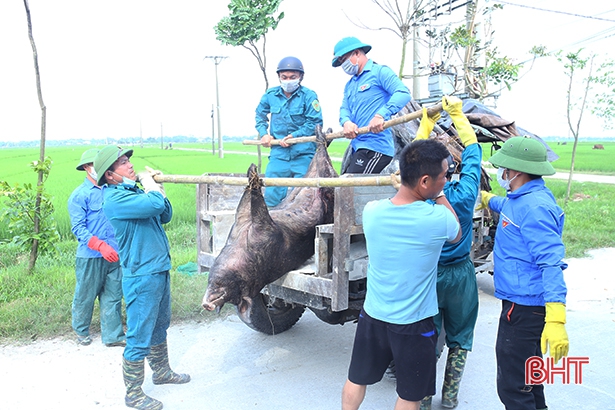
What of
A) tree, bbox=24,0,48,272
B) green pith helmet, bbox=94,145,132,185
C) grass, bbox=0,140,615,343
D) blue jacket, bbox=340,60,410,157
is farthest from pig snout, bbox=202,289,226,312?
tree, bbox=24,0,48,272

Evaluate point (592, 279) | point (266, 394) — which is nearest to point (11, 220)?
point (266, 394)

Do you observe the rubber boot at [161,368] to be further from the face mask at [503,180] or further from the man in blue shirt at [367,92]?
the face mask at [503,180]

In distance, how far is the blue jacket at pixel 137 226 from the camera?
3043 mm

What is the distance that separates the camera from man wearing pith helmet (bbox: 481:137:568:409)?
227 centimetres

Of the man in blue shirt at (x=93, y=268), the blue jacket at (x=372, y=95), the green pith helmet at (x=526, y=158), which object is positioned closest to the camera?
the green pith helmet at (x=526, y=158)

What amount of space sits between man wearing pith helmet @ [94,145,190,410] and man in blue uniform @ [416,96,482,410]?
1833 millimetres

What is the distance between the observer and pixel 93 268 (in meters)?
4.34

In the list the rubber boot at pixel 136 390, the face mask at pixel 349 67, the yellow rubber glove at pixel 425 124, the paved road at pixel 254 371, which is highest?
the face mask at pixel 349 67

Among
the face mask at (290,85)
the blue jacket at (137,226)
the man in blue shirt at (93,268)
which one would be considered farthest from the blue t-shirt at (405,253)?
the man in blue shirt at (93,268)

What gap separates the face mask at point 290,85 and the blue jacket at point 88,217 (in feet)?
6.57

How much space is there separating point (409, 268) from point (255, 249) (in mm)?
1029

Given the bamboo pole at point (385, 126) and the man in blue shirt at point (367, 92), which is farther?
the man in blue shirt at point (367, 92)

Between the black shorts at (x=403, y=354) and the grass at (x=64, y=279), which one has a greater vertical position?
the black shorts at (x=403, y=354)

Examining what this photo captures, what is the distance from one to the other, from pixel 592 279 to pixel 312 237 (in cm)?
469
